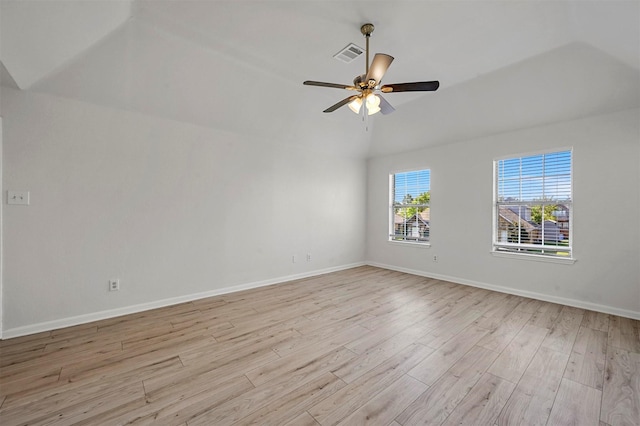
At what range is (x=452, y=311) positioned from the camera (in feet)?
11.0

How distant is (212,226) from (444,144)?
436 centimetres

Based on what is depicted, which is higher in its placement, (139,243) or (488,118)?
(488,118)

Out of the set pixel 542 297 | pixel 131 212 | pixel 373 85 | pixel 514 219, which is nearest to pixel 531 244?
pixel 514 219

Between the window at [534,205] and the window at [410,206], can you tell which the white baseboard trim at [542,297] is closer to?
the window at [534,205]

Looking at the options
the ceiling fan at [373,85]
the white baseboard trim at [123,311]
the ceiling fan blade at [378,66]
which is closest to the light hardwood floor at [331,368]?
the white baseboard trim at [123,311]

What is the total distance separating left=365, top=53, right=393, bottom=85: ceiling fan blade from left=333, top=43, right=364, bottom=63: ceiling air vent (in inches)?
31.1

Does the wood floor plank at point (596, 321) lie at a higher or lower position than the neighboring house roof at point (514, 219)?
lower

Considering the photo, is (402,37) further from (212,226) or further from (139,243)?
(139,243)

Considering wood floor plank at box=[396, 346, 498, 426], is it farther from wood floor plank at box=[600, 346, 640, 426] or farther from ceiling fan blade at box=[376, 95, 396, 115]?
ceiling fan blade at box=[376, 95, 396, 115]

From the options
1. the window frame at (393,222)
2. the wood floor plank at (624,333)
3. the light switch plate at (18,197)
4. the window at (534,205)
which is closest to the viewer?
the wood floor plank at (624,333)

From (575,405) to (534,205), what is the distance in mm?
3118

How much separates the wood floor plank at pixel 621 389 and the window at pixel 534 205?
5.85 ft

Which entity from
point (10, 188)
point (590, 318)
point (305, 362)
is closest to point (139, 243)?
point (10, 188)

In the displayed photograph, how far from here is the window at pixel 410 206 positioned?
5312 millimetres
